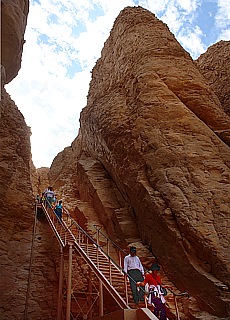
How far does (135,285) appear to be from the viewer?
663 centimetres

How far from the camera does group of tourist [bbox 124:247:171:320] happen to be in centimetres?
620

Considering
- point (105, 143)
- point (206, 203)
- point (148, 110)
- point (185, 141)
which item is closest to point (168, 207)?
point (206, 203)

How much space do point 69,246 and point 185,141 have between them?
5.26m

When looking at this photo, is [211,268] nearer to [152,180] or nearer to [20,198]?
[152,180]

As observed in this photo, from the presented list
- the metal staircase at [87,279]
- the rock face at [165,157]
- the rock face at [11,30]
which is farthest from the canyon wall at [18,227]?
the rock face at [165,157]

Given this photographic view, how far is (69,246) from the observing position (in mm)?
9367

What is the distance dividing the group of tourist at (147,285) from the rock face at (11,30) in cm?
798

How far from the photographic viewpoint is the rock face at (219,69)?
1666cm

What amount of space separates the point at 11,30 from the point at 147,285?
28.9 ft

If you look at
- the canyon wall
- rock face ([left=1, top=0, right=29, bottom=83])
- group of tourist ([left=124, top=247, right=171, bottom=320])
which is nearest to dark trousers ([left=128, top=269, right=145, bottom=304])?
group of tourist ([left=124, top=247, right=171, bottom=320])

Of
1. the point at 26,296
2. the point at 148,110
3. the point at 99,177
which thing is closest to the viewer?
the point at 26,296

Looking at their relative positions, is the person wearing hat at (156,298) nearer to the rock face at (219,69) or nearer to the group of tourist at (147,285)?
the group of tourist at (147,285)

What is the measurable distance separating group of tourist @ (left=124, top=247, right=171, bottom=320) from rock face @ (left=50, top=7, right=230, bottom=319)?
1.72 meters

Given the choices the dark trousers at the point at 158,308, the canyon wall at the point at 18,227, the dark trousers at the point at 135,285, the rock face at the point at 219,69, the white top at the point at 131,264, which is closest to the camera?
the dark trousers at the point at 158,308
